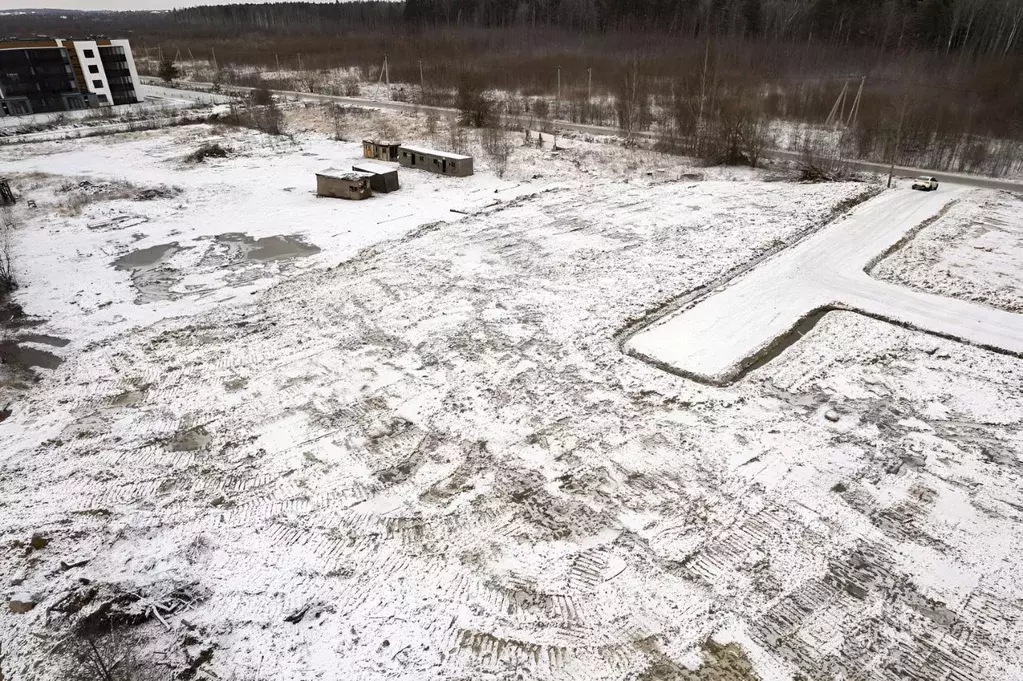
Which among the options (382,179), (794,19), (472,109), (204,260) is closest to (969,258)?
(382,179)

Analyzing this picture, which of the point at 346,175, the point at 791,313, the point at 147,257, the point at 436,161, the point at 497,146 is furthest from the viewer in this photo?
the point at 497,146

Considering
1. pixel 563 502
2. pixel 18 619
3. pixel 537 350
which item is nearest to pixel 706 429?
pixel 563 502

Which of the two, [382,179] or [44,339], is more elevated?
[382,179]

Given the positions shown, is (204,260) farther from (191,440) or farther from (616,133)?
(616,133)

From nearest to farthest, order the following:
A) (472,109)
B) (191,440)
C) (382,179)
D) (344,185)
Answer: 1. (191,440)
2. (344,185)
3. (382,179)
4. (472,109)

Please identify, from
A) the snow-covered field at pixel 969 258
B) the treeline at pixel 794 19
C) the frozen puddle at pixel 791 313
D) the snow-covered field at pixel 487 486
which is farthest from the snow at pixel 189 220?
the treeline at pixel 794 19

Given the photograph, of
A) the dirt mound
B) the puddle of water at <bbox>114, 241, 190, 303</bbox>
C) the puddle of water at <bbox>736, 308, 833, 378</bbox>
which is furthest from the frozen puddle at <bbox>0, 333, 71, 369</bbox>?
the dirt mound

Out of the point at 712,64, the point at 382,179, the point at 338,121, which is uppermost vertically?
the point at 712,64
